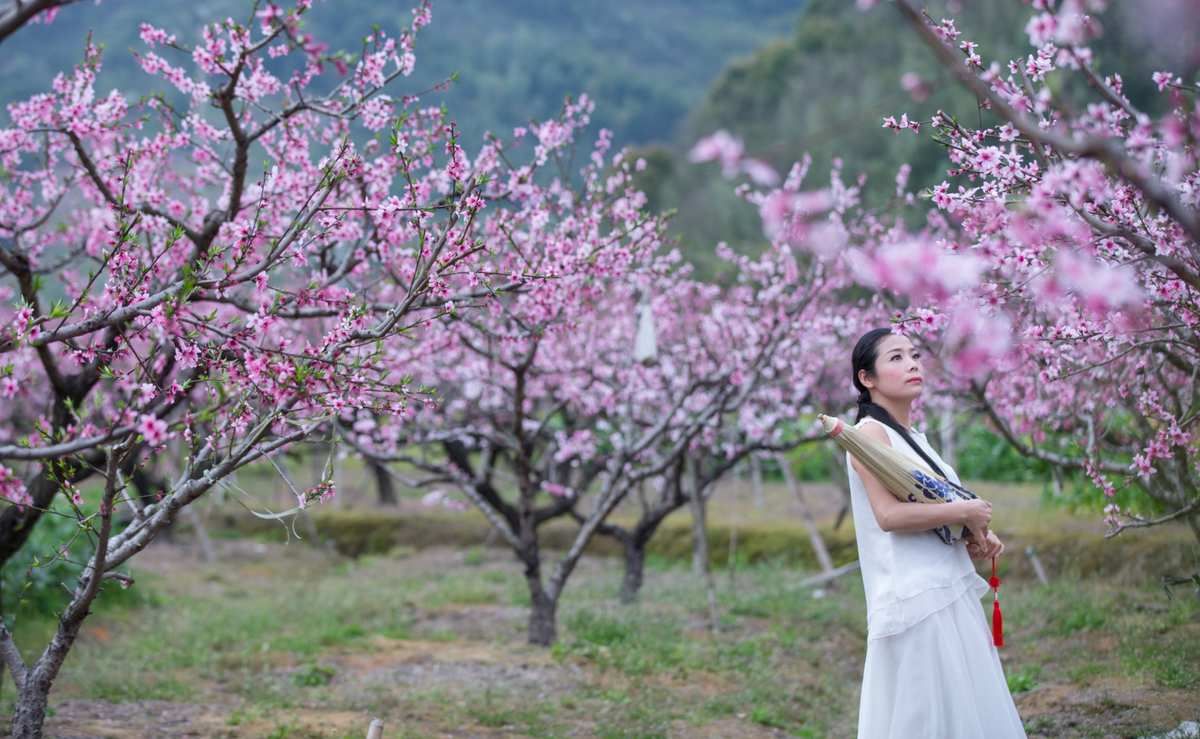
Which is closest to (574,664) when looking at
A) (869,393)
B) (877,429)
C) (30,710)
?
(30,710)

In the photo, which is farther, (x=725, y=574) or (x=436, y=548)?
(x=436, y=548)

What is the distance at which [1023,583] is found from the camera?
970 cm

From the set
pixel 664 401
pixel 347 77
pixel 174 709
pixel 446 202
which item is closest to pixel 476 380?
pixel 664 401

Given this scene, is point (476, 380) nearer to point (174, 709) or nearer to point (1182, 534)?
point (174, 709)

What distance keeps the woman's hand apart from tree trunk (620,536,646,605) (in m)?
7.02

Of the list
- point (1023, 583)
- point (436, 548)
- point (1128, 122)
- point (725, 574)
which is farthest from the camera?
point (436, 548)

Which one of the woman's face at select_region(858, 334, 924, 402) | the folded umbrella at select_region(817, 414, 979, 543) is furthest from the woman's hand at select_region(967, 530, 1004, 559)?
the woman's face at select_region(858, 334, 924, 402)

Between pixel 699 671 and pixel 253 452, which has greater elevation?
pixel 253 452

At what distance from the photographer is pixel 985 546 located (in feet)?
11.8

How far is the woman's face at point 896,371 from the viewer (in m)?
3.75

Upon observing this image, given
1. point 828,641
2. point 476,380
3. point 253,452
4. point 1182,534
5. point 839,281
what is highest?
point 839,281

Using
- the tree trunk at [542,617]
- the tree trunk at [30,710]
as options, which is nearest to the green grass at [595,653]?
the tree trunk at [542,617]

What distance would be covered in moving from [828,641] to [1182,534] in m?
3.17

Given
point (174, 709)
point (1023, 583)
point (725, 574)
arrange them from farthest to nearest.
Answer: point (725, 574)
point (1023, 583)
point (174, 709)
